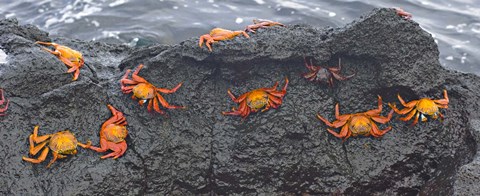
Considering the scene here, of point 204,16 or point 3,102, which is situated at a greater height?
point 3,102

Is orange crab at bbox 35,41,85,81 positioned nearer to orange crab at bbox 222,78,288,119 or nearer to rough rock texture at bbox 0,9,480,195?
rough rock texture at bbox 0,9,480,195

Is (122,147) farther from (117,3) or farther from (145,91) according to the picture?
(117,3)

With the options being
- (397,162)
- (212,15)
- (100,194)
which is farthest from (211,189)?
(212,15)

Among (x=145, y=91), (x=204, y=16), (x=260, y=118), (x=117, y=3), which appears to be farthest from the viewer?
(x=117, y=3)

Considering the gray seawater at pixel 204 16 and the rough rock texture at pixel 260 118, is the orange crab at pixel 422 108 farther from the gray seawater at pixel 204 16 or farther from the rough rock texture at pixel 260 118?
the gray seawater at pixel 204 16

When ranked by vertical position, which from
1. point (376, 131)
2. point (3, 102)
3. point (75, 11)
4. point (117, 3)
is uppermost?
point (376, 131)

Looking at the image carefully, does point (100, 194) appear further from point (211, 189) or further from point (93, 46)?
point (93, 46)

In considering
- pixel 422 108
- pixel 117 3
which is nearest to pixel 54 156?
pixel 422 108
